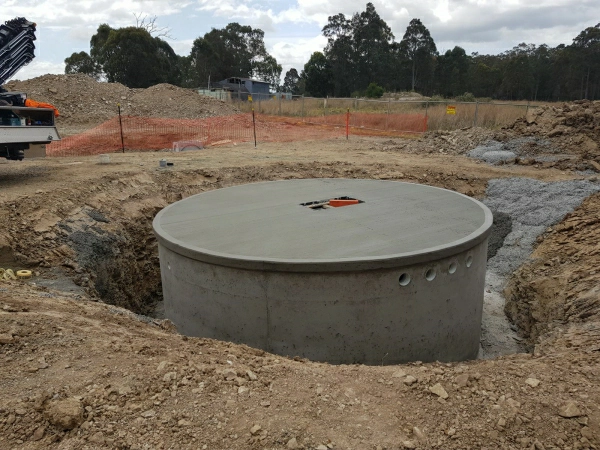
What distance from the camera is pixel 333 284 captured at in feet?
15.9

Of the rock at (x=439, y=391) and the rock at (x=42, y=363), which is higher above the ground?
the rock at (x=42, y=363)

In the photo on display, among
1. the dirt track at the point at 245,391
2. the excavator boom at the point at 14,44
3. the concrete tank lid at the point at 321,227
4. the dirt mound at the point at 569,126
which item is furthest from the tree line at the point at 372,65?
the dirt track at the point at 245,391

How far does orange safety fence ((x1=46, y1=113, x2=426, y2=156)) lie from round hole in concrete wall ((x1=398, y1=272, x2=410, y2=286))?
1260 cm

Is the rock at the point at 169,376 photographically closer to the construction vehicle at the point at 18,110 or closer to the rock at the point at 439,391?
the rock at the point at 439,391

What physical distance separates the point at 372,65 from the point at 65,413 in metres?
56.1

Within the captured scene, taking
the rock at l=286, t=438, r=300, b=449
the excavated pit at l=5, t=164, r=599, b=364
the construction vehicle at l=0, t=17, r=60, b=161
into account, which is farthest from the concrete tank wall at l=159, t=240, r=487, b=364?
the construction vehicle at l=0, t=17, r=60, b=161

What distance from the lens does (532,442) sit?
286cm

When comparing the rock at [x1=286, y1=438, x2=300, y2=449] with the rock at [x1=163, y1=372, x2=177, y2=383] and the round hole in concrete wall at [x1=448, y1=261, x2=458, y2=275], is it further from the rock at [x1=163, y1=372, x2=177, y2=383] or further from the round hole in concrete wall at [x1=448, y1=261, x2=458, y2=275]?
the round hole in concrete wall at [x1=448, y1=261, x2=458, y2=275]

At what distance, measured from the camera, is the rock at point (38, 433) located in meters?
2.74

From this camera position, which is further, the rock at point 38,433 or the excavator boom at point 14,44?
the excavator boom at point 14,44

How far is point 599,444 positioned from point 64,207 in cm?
747

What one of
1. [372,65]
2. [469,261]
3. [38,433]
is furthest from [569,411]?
[372,65]

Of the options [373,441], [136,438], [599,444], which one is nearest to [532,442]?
[599,444]

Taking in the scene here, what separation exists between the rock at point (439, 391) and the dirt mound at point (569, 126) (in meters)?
12.2
